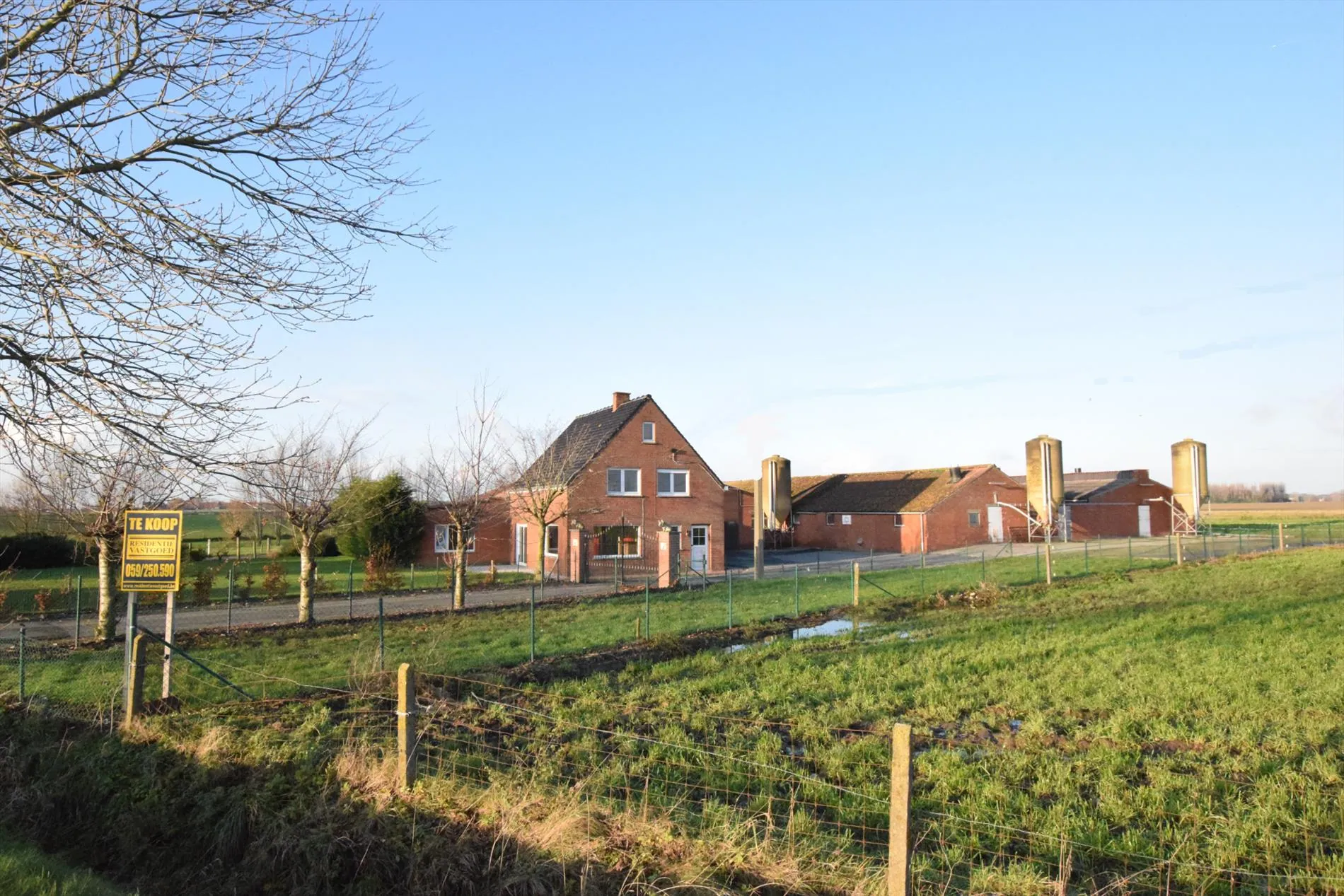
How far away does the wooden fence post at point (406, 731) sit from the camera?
584cm

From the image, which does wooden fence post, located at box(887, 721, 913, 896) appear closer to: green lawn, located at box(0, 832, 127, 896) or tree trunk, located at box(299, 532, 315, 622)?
green lawn, located at box(0, 832, 127, 896)

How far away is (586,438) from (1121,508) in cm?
3443

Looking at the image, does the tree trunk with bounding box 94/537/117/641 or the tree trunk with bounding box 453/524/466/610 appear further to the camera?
the tree trunk with bounding box 453/524/466/610

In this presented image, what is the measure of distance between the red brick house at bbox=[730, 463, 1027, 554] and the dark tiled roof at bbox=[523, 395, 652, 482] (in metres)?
10.2

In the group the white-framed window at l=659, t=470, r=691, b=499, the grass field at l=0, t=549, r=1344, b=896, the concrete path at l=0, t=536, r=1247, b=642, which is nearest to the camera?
the grass field at l=0, t=549, r=1344, b=896

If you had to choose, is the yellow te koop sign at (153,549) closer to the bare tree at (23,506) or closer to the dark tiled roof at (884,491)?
the bare tree at (23,506)

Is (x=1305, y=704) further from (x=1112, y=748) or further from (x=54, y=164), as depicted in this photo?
(x=54, y=164)

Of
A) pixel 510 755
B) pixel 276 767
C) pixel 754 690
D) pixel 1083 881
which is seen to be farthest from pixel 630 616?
pixel 1083 881

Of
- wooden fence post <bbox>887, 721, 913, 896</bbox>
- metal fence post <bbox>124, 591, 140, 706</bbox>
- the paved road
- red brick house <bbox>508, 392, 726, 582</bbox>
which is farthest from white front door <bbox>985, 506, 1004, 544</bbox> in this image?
wooden fence post <bbox>887, 721, 913, 896</bbox>

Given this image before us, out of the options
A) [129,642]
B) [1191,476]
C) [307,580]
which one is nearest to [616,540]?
[307,580]

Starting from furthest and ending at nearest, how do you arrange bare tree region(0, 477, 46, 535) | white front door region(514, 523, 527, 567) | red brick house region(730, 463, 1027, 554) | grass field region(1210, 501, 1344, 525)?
grass field region(1210, 501, 1344, 525), red brick house region(730, 463, 1027, 554), white front door region(514, 523, 527, 567), bare tree region(0, 477, 46, 535)

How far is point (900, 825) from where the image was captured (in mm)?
4148

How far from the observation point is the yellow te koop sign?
8.80 meters

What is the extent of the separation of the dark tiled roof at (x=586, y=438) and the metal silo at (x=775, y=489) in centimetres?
764
